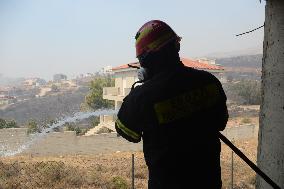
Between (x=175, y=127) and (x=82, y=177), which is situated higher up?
(x=175, y=127)

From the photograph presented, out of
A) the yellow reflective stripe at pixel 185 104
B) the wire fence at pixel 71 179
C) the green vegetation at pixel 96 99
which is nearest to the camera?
the yellow reflective stripe at pixel 185 104

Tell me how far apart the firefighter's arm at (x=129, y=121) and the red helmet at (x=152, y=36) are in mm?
293

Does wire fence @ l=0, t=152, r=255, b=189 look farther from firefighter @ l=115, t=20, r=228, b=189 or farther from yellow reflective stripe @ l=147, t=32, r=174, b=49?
yellow reflective stripe @ l=147, t=32, r=174, b=49

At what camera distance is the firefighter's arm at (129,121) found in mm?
1991

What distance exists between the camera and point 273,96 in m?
3.26

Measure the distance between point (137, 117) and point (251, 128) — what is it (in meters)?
35.0

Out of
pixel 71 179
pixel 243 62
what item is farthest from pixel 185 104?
pixel 243 62

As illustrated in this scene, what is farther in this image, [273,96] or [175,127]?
[273,96]

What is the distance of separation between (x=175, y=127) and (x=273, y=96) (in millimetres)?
1631

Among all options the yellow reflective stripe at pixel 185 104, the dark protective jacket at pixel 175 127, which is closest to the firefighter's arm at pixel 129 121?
the dark protective jacket at pixel 175 127

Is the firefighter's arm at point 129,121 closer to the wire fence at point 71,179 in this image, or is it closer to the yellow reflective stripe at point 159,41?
the yellow reflective stripe at point 159,41

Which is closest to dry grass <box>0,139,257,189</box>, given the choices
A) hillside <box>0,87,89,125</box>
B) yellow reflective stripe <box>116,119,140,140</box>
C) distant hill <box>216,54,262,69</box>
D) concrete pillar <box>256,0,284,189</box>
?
concrete pillar <box>256,0,284,189</box>

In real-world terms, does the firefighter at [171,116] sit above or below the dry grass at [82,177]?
above

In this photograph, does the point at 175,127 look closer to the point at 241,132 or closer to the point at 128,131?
the point at 128,131
